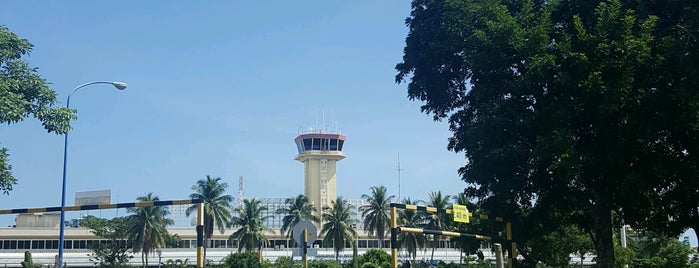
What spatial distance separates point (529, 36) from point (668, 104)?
4910 millimetres

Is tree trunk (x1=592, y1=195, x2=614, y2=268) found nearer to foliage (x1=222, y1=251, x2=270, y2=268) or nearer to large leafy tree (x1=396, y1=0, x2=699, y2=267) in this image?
large leafy tree (x1=396, y1=0, x2=699, y2=267)

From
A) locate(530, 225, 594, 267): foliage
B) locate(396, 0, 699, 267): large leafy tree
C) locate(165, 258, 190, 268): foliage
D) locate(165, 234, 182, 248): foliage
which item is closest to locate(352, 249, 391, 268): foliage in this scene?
locate(165, 258, 190, 268): foliage

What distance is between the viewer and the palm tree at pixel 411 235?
276 feet

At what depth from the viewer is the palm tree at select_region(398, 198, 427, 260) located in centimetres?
8406

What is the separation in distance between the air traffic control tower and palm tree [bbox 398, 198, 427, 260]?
83.4 feet

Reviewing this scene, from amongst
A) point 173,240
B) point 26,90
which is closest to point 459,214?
point 26,90

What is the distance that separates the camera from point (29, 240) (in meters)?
86.5

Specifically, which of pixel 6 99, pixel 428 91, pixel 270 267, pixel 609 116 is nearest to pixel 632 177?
pixel 609 116

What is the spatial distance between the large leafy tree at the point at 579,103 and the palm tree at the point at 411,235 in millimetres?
55011

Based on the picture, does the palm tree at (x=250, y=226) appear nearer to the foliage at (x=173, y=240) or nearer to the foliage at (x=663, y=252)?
the foliage at (x=173, y=240)

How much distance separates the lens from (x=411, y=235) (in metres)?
83.9

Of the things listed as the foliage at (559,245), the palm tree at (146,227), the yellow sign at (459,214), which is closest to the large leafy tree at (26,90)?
the yellow sign at (459,214)

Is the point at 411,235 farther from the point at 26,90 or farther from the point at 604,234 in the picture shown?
the point at 26,90

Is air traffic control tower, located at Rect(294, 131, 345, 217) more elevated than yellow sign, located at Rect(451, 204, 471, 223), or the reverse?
air traffic control tower, located at Rect(294, 131, 345, 217)
